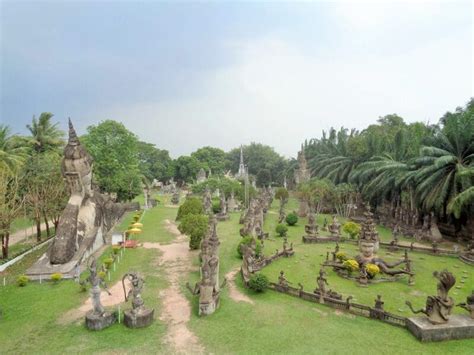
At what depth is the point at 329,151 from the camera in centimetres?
6059

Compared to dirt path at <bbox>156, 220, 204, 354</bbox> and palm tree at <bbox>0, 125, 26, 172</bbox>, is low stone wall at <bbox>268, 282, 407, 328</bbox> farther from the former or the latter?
palm tree at <bbox>0, 125, 26, 172</bbox>

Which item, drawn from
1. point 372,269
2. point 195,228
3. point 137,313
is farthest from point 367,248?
point 137,313

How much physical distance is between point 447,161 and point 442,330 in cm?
1713

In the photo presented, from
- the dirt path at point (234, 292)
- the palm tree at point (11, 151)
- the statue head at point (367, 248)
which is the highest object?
the palm tree at point (11, 151)

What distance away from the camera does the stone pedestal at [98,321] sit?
13.5 metres

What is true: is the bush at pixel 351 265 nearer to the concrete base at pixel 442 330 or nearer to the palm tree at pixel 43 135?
the concrete base at pixel 442 330

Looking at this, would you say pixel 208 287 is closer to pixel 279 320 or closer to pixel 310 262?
pixel 279 320

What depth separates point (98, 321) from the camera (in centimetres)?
1353

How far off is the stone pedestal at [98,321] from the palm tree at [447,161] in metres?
24.5

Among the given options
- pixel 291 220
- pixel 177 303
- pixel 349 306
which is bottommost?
pixel 177 303

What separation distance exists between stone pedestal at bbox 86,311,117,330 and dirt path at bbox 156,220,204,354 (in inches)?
83.6

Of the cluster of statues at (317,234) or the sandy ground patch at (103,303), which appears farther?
the cluster of statues at (317,234)

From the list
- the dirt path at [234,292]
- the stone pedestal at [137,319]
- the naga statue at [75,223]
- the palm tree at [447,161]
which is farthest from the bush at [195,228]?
the palm tree at [447,161]

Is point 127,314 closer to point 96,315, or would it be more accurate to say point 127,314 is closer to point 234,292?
point 96,315
